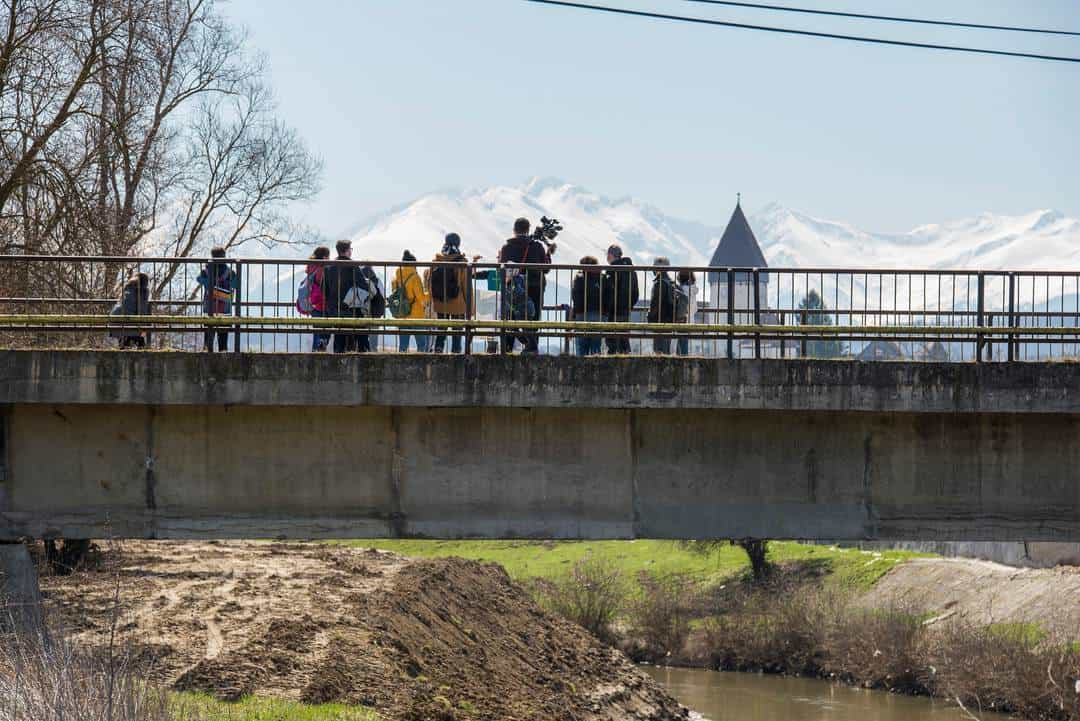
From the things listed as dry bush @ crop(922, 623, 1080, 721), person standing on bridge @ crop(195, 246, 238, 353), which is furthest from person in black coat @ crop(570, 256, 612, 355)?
dry bush @ crop(922, 623, 1080, 721)

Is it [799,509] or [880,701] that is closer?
[799,509]

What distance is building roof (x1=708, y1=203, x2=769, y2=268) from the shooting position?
6220 inches

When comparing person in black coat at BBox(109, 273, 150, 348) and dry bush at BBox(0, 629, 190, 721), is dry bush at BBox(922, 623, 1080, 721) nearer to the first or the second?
person in black coat at BBox(109, 273, 150, 348)

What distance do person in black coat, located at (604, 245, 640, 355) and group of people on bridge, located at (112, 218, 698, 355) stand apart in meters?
0.01

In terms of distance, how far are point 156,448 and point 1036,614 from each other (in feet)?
87.1

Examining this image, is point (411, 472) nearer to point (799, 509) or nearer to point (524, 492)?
point (524, 492)

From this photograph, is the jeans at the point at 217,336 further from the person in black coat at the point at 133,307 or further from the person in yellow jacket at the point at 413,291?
the person in yellow jacket at the point at 413,291

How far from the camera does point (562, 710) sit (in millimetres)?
22750

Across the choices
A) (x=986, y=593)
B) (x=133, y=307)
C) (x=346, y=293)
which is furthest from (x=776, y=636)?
(x=133, y=307)

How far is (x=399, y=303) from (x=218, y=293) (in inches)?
86.7

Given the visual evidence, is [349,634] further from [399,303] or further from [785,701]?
[785,701]

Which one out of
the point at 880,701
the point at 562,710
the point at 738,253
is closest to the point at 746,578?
the point at 880,701

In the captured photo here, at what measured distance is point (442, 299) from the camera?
17.5 m

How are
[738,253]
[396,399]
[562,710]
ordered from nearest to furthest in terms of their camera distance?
[396,399], [562,710], [738,253]
